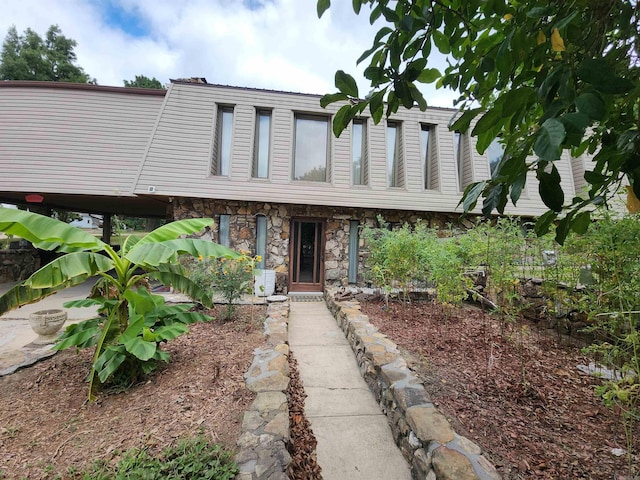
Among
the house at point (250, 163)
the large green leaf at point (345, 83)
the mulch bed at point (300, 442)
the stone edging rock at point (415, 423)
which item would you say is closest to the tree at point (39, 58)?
the house at point (250, 163)

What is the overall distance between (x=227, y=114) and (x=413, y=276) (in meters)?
7.15

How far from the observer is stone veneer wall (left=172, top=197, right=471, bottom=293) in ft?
26.3

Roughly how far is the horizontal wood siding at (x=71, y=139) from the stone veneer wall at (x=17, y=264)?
3517 millimetres

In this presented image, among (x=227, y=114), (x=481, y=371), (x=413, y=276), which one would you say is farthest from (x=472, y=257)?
(x=227, y=114)

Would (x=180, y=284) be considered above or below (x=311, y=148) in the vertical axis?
below

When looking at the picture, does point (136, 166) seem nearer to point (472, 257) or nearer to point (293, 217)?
point (293, 217)

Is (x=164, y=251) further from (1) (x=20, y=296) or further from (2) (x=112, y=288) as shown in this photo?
(1) (x=20, y=296)

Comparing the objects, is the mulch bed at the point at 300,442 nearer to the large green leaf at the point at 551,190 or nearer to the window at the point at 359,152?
the large green leaf at the point at 551,190

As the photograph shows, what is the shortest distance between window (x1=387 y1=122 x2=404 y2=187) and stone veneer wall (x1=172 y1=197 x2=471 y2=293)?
1097mm

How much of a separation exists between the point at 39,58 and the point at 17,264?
23.5m

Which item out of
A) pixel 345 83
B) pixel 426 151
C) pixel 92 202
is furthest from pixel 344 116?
pixel 92 202

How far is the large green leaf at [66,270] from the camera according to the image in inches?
91.7

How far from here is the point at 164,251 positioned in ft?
8.78

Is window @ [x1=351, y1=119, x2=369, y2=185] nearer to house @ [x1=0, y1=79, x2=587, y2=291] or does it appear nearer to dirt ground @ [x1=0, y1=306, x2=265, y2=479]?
house @ [x1=0, y1=79, x2=587, y2=291]
